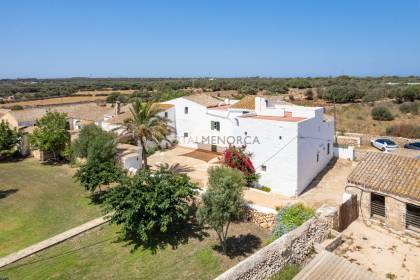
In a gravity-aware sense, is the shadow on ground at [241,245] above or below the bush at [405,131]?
below

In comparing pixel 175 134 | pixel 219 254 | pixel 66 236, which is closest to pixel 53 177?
pixel 66 236

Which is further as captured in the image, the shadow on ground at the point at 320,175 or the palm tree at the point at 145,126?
the palm tree at the point at 145,126

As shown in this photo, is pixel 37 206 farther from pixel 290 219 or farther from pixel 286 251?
pixel 286 251

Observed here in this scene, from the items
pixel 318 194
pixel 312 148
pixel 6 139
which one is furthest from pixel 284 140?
pixel 6 139

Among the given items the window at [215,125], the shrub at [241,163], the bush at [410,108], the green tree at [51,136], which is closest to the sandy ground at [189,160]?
the window at [215,125]

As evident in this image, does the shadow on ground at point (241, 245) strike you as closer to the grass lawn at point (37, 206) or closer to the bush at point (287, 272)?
the bush at point (287, 272)

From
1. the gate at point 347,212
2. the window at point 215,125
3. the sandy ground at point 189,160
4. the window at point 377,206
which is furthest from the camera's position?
the window at point 215,125

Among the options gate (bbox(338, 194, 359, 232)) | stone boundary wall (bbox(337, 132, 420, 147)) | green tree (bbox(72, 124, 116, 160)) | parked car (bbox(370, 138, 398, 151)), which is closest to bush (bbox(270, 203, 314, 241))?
gate (bbox(338, 194, 359, 232))
